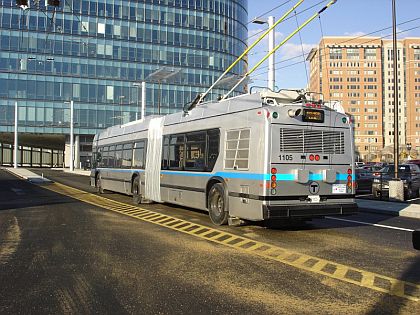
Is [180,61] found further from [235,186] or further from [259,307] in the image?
[259,307]

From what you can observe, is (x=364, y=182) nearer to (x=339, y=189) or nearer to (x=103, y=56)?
(x=339, y=189)

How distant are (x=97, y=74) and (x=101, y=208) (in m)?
66.4

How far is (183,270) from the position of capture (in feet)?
21.0

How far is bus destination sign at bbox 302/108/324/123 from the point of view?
958 cm

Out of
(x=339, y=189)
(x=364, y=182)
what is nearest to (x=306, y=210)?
(x=339, y=189)

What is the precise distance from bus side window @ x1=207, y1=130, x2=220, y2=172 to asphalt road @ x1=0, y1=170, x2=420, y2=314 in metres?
1.61

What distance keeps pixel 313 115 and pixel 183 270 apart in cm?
511

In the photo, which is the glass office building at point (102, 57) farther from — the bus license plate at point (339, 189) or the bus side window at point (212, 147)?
the bus license plate at point (339, 189)

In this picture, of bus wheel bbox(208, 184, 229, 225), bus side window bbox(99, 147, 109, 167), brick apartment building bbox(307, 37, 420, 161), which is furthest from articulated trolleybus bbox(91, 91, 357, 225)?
brick apartment building bbox(307, 37, 420, 161)

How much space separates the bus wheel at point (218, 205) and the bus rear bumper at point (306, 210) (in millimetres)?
1616

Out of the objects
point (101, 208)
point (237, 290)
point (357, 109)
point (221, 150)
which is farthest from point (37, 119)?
point (357, 109)

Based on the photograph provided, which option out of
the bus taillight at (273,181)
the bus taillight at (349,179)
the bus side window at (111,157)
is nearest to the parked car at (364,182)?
the bus side window at (111,157)

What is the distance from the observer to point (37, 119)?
241 ft

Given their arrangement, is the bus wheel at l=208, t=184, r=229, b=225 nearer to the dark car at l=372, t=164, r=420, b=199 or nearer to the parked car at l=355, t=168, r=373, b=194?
the dark car at l=372, t=164, r=420, b=199
